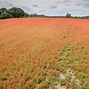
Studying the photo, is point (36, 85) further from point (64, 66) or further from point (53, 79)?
point (64, 66)

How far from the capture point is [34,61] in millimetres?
12281

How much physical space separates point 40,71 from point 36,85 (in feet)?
5.13

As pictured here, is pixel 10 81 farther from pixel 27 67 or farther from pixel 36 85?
pixel 27 67

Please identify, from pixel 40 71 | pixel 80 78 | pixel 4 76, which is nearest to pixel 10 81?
pixel 4 76

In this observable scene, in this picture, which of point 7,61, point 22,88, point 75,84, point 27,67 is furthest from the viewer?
point 7,61

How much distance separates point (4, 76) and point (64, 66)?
424cm

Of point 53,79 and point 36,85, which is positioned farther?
point 53,79

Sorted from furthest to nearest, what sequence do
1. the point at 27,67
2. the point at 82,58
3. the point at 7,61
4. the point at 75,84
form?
the point at 82,58
the point at 7,61
the point at 27,67
the point at 75,84

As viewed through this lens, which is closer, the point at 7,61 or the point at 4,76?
the point at 4,76

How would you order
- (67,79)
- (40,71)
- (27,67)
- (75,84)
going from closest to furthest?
1. (75,84)
2. (67,79)
3. (40,71)
4. (27,67)

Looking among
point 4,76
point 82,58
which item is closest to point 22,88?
point 4,76

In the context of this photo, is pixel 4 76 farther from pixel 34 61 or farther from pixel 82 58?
pixel 82 58

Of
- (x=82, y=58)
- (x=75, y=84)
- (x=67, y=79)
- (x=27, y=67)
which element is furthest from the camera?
(x=82, y=58)

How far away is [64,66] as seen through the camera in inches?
464
